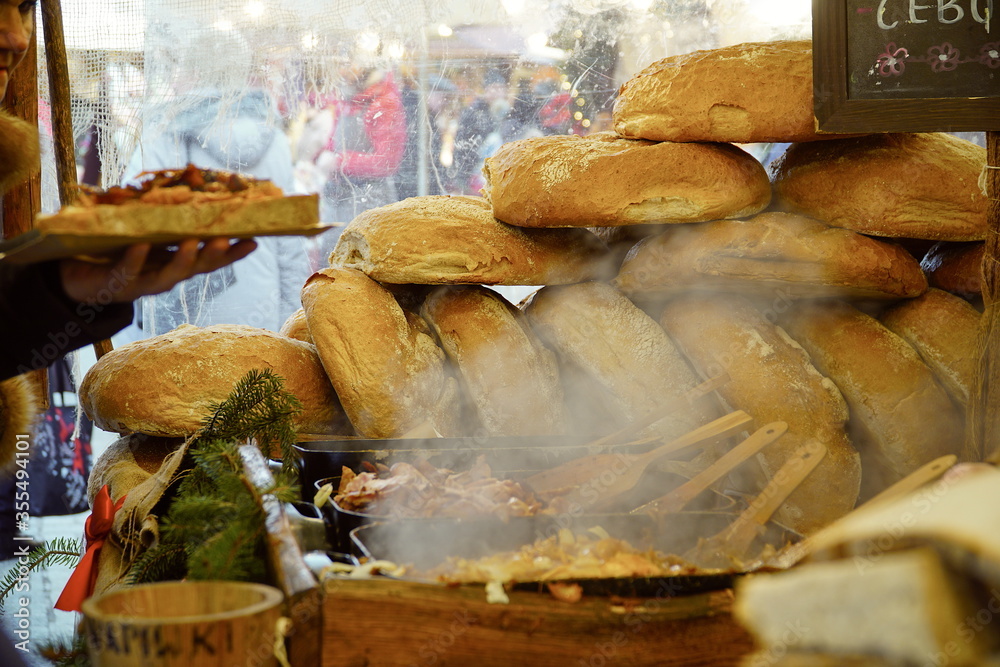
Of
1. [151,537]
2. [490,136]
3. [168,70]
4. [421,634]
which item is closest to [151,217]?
A: [421,634]

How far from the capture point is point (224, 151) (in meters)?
3.76

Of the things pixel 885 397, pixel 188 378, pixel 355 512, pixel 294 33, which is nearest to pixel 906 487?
pixel 355 512

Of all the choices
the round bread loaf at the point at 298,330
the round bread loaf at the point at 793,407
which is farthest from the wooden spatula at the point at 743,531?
the round bread loaf at the point at 298,330

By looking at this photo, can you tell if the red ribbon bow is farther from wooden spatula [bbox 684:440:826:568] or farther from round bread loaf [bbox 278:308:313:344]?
wooden spatula [bbox 684:440:826:568]

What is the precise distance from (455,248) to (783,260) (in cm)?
107

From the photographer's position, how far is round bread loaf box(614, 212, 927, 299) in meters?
2.61

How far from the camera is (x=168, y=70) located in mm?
3531

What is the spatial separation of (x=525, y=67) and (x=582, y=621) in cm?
313

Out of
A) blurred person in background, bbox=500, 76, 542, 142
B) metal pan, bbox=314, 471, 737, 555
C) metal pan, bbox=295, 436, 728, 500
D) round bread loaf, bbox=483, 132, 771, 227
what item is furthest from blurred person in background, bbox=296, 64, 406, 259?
metal pan, bbox=314, 471, 737, 555

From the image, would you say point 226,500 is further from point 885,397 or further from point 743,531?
point 885,397

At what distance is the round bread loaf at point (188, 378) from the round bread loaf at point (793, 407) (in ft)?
4.64

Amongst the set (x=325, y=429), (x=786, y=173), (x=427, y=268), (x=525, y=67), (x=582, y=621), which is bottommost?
(x=325, y=429)

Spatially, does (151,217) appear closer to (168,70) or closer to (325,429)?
(325,429)

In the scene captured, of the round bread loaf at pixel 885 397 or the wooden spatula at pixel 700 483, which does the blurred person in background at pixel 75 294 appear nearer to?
the wooden spatula at pixel 700 483
